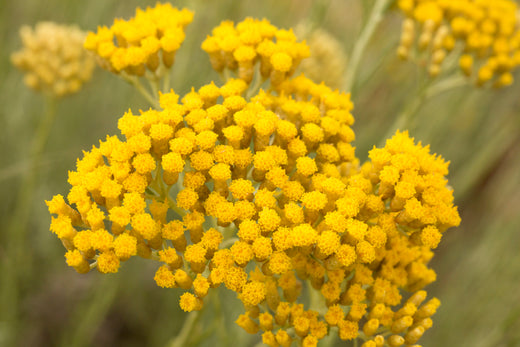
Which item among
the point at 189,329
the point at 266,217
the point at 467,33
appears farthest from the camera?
the point at 467,33

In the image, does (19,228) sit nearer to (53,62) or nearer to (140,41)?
(53,62)

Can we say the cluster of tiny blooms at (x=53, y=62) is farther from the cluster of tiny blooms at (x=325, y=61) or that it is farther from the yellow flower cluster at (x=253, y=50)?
the cluster of tiny blooms at (x=325, y=61)

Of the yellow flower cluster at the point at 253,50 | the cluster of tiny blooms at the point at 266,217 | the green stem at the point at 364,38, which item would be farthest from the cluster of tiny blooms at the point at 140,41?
the green stem at the point at 364,38

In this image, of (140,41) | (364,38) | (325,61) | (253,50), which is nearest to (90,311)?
(140,41)

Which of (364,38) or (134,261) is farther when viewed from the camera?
(134,261)

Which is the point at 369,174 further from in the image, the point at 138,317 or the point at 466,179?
the point at 138,317

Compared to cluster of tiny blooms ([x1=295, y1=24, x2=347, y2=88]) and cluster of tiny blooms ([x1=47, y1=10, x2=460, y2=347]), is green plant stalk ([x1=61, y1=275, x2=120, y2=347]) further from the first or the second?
cluster of tiny blooms ([x1=295, y1=24, x2=347, y2=88])

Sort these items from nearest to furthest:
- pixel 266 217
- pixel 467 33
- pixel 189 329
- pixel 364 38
A: pixel 266 217 → pixel 189 329 → pixel 364 38 → pixel 467 33
